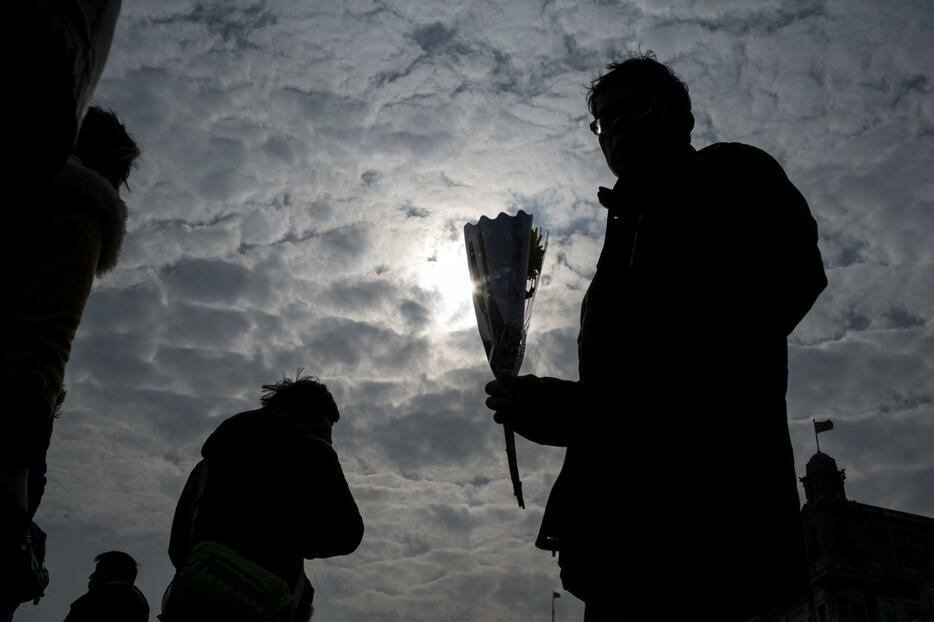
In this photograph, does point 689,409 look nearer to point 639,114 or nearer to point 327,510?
point 639,114

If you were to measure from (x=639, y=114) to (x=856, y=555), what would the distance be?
6431 centimetres

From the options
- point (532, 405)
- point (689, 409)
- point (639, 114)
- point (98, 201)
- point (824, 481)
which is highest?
point (824, 481)

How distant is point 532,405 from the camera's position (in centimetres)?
220

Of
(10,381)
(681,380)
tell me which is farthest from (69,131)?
(681,380)

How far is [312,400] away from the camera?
14.7 feet

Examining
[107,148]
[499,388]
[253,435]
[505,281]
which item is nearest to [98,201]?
[107,148]

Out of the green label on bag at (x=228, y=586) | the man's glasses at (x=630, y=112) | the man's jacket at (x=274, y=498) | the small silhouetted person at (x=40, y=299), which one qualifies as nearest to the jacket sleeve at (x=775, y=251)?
the man's glasses at (x=630, y=112)

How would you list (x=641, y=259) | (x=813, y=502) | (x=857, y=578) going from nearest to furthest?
(x=641, y=259)
(x=857, y=578)
(x=813, y=502)

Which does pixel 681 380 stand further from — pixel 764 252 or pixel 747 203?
pixel 747 203

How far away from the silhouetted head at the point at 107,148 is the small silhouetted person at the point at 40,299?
421mm

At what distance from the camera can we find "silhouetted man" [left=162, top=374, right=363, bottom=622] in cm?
355

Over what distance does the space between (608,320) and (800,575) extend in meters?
0.93

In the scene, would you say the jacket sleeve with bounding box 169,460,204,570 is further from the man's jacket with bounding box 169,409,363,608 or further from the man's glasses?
the man's glasses

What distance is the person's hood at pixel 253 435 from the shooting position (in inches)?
151
